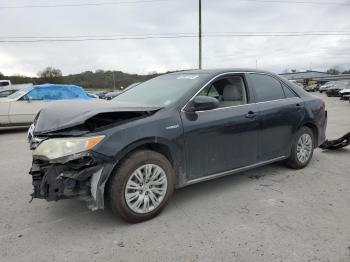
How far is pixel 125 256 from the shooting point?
2.77m

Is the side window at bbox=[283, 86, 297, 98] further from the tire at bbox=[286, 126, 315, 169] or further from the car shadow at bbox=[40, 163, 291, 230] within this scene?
the car shadow at bbox=[40, 163, 291, 230]

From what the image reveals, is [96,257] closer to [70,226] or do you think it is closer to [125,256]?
[125,256]

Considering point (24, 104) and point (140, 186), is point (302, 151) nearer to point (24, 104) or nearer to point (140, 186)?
point (140, 186)

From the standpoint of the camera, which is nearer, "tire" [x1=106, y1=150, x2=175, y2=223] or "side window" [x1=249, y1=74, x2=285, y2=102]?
"tire" [x1=106, y1=150, x2=175, y2=223]

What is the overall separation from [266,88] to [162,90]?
160 centimetres

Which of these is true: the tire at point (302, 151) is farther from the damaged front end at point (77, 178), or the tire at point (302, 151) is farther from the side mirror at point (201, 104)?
the damaged front end at point (77, 178)

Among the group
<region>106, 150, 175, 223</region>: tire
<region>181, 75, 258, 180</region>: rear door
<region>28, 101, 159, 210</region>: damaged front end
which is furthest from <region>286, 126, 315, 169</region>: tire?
<region>28, 101, 159, 210</region>: damaged front end

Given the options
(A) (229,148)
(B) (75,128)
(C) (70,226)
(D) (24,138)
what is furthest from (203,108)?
(D) (24,138)

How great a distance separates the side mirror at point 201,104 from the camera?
371cm

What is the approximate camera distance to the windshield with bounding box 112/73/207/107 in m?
3.88

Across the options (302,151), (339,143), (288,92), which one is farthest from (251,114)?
(339,143)

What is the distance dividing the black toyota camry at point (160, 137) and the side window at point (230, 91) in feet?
0.05

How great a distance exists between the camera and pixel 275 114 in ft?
15.1

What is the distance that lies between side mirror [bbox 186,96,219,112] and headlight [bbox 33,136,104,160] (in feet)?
3.81
